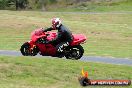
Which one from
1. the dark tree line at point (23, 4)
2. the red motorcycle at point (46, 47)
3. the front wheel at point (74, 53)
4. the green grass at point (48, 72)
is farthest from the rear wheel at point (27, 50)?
the dark tree line at point (23, 4)

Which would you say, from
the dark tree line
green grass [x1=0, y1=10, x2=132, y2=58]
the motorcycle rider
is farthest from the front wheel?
the dark tree line

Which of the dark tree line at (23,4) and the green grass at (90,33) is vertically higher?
the green grass at (90,33)

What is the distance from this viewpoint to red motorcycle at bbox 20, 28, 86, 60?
21375mm

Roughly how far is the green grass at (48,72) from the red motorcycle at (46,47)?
2.75m

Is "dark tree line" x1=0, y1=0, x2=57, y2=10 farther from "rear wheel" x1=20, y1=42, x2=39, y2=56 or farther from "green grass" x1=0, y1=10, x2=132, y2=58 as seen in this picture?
"rear wheel" x1=20, y1=42, x2=39, y2=56

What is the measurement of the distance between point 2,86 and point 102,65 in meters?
5.17

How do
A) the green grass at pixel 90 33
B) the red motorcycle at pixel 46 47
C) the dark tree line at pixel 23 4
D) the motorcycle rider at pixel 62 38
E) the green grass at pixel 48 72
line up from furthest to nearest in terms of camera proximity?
the dark tree line at pixel 23 4 < the green grass at pixel 90 33 < the red motorcycle at pixel 46 47 < the motorcycle rider at pixel 62 38 < the green grass at pixel 48 72

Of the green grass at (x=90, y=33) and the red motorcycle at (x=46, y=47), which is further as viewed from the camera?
the green grass at (x=90, y=33)

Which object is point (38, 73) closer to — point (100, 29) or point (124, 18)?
point (100, 29)

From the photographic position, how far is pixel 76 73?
17.0 m

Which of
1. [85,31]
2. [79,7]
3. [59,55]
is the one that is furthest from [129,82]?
[79,7]

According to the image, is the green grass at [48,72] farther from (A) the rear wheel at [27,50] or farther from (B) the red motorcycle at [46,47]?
(A) the rear wheel at [27,50]

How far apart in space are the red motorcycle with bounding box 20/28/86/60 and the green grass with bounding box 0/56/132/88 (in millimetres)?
2750

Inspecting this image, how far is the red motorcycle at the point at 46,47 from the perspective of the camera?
70.1ft
